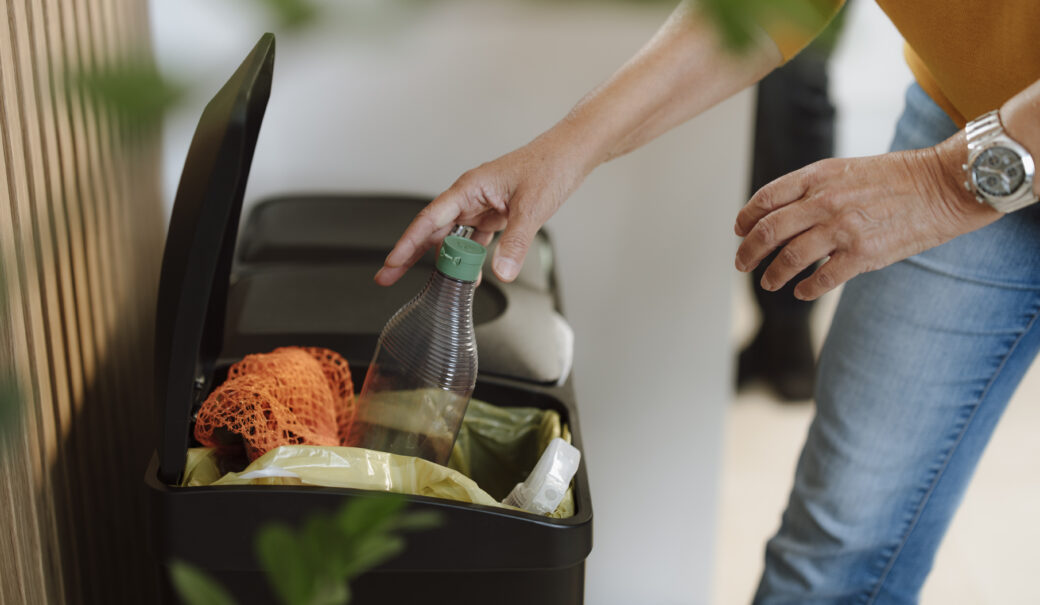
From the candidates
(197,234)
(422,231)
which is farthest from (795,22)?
(422,231)

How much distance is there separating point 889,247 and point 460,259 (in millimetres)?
321

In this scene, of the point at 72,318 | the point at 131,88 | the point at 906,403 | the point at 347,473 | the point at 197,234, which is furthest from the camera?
the point at 906,403

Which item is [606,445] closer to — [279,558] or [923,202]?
[923,202]

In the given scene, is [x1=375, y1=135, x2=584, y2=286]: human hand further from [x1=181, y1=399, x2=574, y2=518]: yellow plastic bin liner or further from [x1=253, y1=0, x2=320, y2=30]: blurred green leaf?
[x1=253, y1=0, x2=320, y2=30]: blurred green leaf

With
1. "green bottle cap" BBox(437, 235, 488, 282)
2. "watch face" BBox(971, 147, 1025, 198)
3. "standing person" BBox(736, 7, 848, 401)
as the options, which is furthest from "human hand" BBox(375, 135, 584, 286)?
"standing person" BBox(736, 7, 848, 401)

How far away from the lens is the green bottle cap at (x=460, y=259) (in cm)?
65

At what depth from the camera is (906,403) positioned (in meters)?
1.02

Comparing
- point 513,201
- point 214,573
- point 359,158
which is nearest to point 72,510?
point 214,573

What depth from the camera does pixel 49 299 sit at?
0.78 meters

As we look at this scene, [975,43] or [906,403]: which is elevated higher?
[975,43]

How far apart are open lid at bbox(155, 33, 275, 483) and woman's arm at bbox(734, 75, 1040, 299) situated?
38 cm

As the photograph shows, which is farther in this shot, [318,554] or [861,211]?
[861,211]

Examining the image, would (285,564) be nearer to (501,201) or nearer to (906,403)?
(501,201)

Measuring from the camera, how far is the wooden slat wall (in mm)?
694
